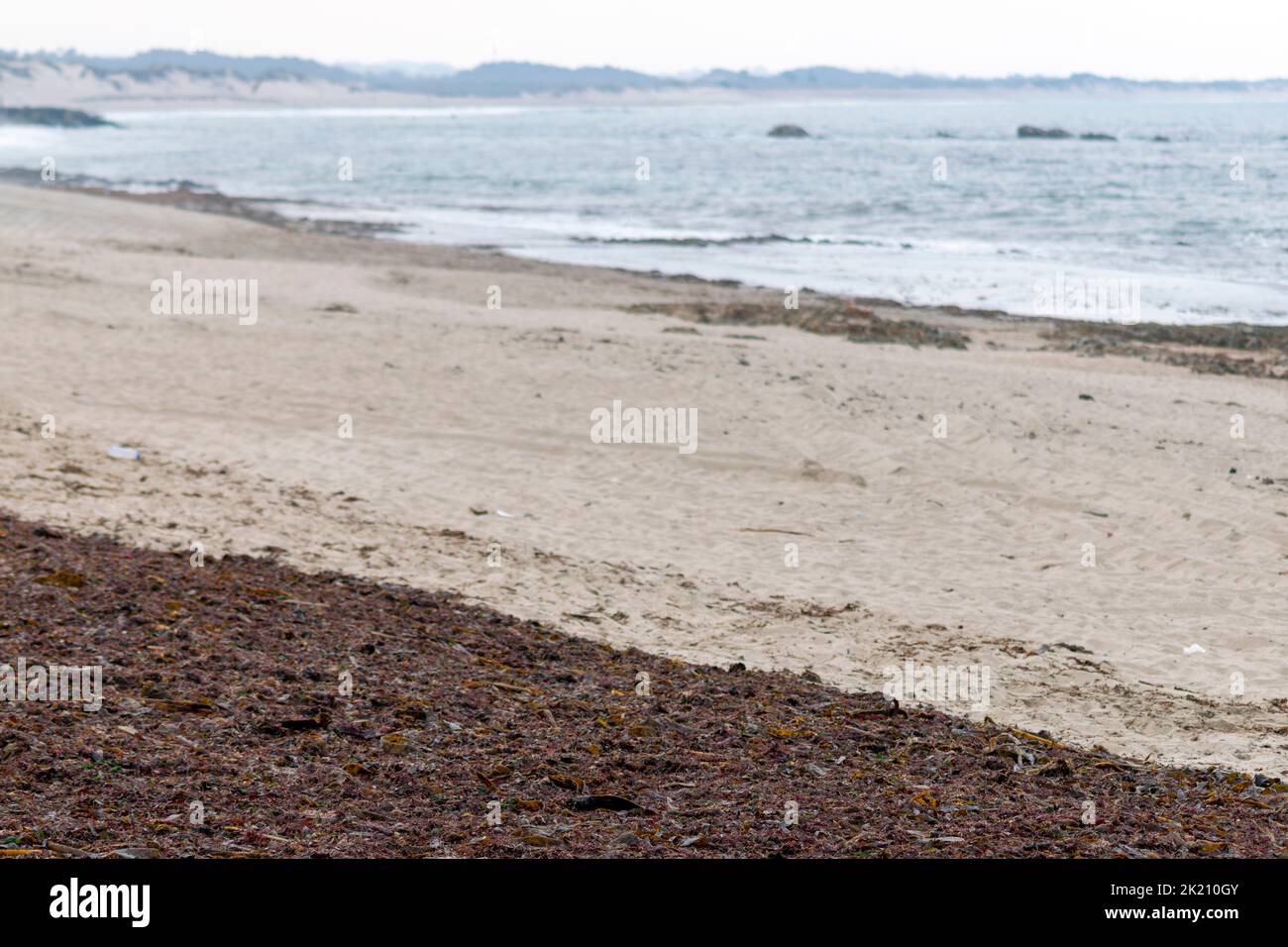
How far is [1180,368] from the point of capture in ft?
57.0

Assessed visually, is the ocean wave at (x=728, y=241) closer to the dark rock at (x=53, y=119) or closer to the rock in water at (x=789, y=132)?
the rock in water at (x=789, y=132)

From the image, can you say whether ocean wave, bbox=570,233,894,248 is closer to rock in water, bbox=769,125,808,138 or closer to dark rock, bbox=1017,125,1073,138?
dark rock, bbox=1017,125,1073,138

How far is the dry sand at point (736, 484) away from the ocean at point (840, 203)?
10.5 metres

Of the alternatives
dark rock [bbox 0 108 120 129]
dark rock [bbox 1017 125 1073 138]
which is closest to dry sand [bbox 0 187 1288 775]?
dark rock [bbox 1017 125 1073 138]

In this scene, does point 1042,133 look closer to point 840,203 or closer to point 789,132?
point 789,132

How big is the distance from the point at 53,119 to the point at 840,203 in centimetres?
9316

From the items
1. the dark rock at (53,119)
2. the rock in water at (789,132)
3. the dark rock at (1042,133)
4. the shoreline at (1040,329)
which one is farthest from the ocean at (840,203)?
the dark rock at (53,119)

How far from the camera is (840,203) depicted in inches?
1845

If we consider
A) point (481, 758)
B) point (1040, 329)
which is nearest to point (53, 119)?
point (1040, 329)

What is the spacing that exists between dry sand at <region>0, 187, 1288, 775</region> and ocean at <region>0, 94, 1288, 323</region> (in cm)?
1048

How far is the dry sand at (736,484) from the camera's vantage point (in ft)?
25.5

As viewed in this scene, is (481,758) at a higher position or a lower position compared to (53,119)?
lower

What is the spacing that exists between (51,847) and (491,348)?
41.3 feet
